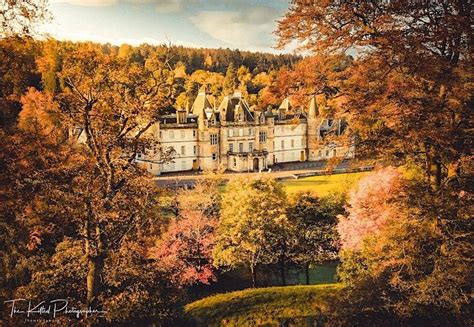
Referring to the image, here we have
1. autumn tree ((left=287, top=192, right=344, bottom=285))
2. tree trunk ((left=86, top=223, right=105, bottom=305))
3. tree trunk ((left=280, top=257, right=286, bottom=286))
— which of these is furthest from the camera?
autumn tree ((left=287, top=192, right=344, bottom=285))

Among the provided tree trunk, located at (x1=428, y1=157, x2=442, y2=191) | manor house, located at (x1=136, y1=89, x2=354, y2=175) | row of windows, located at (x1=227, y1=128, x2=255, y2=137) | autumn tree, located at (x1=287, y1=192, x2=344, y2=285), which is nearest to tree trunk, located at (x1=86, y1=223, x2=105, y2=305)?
tree trunk, located at (x1=428, y1=157, x2=442, y2=191)

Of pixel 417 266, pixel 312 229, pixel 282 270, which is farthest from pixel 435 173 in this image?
pixel 312 229

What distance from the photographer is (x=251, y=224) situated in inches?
742

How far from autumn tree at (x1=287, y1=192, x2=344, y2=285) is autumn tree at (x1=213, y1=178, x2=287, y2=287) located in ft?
4.72

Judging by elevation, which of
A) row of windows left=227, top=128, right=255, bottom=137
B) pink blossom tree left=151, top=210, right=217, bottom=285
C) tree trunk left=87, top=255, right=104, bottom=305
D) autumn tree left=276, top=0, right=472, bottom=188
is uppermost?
autumn tree left=276, top=0, right=472, bottom=188

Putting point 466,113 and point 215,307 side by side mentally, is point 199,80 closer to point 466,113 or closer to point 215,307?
point 215,307

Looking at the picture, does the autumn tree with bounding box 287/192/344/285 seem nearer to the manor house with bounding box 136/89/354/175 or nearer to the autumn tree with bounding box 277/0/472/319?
the autumn tree with bounding box 277/0/472/319

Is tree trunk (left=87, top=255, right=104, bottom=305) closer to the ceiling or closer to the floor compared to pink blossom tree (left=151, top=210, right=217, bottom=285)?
closer to the ceiling

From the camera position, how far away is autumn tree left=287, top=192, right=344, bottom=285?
67.2 ft

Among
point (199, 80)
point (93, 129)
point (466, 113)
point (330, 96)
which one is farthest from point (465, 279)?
point (199, 80)

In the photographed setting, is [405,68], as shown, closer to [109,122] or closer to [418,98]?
[418,98]

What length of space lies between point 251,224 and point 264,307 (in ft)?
18.9

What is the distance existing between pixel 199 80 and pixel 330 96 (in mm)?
72557

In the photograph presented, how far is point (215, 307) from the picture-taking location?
13617mm
